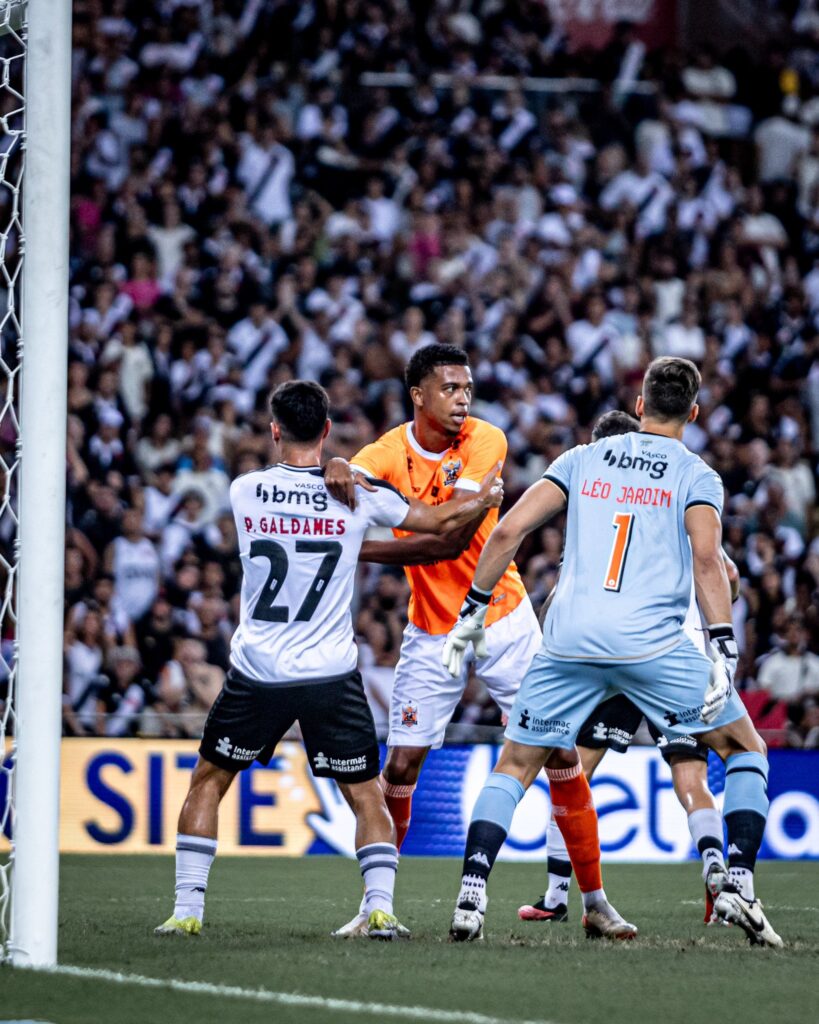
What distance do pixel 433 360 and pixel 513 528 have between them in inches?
57.8

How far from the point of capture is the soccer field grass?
472 centimetres

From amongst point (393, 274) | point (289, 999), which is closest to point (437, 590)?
point (289, 999)

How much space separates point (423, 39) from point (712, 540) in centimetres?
1483

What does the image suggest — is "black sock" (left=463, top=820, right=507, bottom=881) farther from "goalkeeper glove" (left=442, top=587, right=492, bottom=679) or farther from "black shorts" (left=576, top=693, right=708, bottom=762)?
"black shorts" (left=576, top=693, right=708, bottom=762)

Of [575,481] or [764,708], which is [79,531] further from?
[575,481]

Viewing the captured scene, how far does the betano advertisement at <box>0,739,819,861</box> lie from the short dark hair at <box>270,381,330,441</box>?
6.09 meters

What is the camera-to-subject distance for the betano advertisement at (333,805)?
12.2 meters

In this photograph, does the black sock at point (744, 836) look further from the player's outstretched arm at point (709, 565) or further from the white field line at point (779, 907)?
the white field line at point (779, 907)

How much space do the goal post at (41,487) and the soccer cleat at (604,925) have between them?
90.4 inches

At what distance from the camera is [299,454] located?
21.6 feet

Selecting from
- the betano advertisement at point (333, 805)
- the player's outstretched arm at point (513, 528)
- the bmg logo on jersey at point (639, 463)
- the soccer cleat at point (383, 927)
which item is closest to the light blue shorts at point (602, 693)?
the player's outstretched arm at point (513, 528)

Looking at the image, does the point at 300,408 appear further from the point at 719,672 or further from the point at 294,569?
the point at 719,672

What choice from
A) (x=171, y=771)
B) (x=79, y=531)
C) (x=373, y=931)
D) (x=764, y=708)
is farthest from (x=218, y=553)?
(x=373, y=931)

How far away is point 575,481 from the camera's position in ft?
21.0
